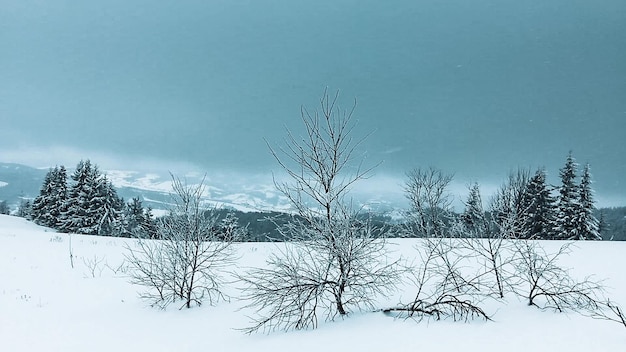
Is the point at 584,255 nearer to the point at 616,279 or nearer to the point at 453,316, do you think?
the point at 616,279

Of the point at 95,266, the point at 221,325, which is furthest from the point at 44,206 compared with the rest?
the point at 221,325

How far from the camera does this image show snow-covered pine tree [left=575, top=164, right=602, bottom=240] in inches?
1115

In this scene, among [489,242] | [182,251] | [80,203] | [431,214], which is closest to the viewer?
[489,242]

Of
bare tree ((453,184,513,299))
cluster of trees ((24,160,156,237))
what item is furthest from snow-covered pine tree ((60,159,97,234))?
bare tree ((453,184,513,299))

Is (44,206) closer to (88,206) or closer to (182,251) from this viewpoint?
(88,206)

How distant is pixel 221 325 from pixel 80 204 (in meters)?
41.0

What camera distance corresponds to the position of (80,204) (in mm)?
42406

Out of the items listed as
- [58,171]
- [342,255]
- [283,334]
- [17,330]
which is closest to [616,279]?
[342,255]

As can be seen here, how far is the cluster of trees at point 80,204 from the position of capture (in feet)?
138

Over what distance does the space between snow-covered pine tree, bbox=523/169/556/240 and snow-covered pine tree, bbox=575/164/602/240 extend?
171 cm

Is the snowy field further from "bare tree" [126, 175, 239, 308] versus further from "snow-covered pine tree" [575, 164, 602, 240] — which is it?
"snow-covered pine tree" [575, 164, 602, 240]

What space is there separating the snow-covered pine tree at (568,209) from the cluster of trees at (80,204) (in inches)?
1553

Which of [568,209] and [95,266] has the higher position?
[568,209]

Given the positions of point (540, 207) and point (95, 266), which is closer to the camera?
point (95, 266)
